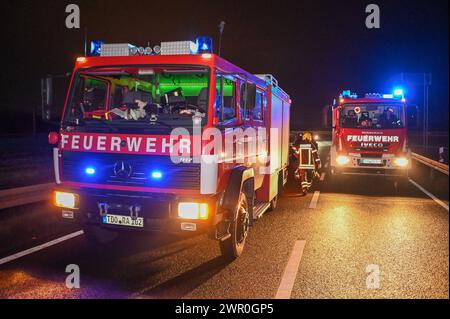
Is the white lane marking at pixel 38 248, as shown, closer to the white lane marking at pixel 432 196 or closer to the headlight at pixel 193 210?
the headlight at pixel 193 210

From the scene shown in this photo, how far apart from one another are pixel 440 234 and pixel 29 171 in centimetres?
1357

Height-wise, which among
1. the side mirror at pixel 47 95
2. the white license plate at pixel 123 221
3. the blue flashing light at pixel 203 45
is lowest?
the white license plate at pixel 123 221

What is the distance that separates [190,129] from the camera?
203 inches

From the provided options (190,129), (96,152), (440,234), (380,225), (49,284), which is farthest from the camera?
(380,225)

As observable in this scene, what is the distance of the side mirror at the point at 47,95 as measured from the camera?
224 inches

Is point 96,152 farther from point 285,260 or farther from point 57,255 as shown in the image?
point 285,260

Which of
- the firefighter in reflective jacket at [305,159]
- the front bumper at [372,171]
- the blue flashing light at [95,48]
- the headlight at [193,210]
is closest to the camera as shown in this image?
the headlight at [193,210]

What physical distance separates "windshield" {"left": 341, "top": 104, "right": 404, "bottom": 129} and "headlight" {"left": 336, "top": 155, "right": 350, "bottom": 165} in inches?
37.7

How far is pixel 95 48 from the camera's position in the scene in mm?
5887

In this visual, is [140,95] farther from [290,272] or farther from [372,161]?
[372,161]

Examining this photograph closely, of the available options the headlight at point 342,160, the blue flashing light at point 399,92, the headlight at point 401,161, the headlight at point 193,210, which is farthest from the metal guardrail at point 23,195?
the blue flashing light at point 399,92

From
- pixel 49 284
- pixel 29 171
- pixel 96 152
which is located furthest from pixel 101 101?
pixel 29 171

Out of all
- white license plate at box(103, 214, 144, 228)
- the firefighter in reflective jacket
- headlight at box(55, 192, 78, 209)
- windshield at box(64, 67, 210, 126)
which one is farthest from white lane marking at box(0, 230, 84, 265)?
the firefighter in reflective jacket

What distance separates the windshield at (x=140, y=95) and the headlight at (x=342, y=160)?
9543mm
